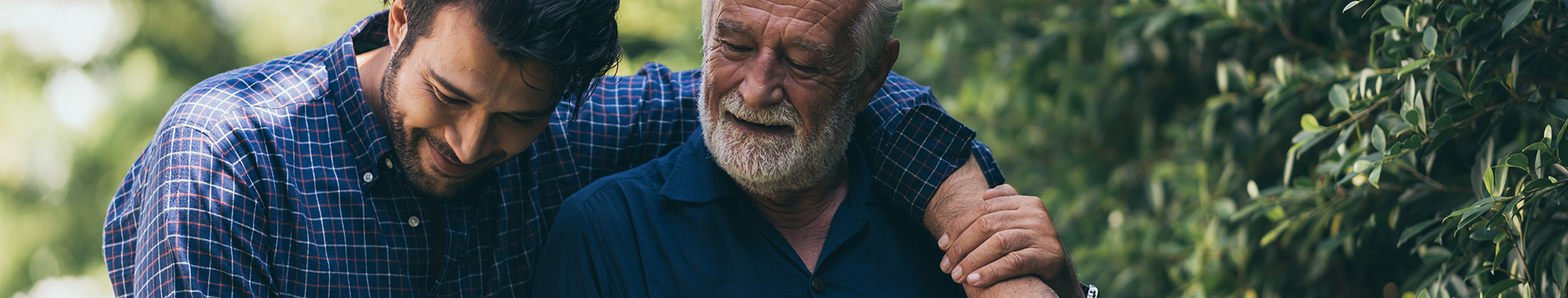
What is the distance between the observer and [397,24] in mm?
1852

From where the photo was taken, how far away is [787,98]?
6.05 feet

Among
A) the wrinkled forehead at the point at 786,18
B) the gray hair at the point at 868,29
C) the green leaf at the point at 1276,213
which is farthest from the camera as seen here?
the green leaf at the point at 1276,213

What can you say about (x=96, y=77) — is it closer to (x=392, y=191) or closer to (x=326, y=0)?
(x=326, y=0)

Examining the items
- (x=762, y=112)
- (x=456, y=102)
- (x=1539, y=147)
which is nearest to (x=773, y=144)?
(x=762, y=112)

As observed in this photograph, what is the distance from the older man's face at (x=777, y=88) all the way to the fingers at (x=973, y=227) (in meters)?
0.31

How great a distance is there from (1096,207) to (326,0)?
389cm

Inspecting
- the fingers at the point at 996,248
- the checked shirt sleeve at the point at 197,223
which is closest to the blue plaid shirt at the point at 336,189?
the checked shirt sleeve at the point at 197,223

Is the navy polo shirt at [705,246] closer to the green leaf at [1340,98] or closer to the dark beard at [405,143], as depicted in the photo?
the dark beard at [405,143]

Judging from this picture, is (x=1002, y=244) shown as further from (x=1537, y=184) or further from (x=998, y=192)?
(x=1537, y=184)

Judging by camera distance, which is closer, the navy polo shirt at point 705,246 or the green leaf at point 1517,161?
the green leaf at point 1517,161

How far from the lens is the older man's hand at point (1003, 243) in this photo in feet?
5.63

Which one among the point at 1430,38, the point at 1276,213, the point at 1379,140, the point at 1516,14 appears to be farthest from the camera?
the point at 1276,213

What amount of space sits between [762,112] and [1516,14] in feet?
4.02

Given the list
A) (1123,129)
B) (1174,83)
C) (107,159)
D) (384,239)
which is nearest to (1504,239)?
(1174,83)
